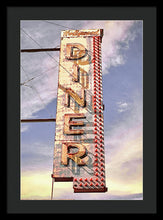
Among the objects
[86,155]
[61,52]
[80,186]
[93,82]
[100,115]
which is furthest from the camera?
[61,52]

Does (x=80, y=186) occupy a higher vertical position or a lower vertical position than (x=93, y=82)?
lower

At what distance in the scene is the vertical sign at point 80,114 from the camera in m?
13.4

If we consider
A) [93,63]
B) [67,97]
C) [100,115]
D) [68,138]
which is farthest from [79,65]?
[68,138]

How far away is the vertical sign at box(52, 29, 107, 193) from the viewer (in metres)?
13.4

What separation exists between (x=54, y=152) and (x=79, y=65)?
549 centimetres

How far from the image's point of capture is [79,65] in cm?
1650

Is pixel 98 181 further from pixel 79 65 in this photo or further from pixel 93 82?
pixel 79 65

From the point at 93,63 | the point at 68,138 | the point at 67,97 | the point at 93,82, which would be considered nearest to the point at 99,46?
the point at 93,63

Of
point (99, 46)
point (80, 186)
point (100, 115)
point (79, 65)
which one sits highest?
point (99, 46)

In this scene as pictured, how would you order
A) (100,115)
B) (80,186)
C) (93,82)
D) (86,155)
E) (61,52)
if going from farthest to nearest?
(61,52) < (93,82) < (100,115) < (86,155) < (80,186)

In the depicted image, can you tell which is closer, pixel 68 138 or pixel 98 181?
pixel 98 181

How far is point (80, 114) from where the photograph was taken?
14.9 metres

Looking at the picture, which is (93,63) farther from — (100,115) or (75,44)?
(100,115)

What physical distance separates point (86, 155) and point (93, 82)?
4280 mm
